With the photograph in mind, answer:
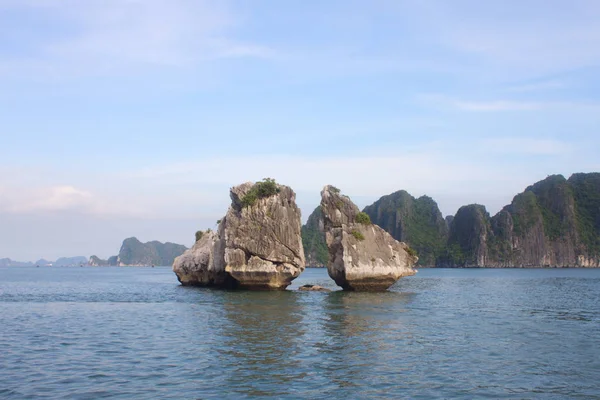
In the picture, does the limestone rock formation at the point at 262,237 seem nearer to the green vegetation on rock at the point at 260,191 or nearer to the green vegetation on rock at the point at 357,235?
the green vegetation on rock at the point at 260,191

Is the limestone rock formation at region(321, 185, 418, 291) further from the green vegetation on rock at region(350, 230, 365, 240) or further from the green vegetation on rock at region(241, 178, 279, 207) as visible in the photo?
the green vegetation on rock at region(241, 178, 279, 207)

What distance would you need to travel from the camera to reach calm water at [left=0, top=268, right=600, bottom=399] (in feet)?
55.5

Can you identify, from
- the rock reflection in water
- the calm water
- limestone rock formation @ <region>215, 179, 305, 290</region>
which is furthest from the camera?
limestone rock formation @ <region>215, 179, 305, 290</region>

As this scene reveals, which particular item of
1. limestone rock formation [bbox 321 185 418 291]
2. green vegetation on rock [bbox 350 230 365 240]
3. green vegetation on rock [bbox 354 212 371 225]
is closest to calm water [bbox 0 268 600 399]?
limestone rock formation [bbox 321 185 418 291]

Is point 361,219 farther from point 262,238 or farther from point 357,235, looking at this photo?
point 262,238

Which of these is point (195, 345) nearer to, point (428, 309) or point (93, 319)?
point (93, 319)

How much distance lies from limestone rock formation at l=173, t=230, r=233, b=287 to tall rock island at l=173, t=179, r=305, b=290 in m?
1.79

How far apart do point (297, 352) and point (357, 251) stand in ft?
90.6

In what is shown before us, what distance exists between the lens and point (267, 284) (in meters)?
55.2

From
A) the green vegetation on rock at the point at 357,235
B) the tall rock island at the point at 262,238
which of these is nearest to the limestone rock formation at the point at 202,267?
the tall rock island at the point at 262,238

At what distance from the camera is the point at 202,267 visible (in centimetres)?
6347

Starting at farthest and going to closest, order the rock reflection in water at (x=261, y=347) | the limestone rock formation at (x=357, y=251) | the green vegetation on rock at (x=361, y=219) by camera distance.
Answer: the green vegetation on rock at (x=361, y=219) → the limestone rock formation at (x=357, y=251) → the rock reflection in water at (x=261, y=347)

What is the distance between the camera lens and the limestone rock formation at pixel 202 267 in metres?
60.9

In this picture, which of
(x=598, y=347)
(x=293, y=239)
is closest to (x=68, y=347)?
(x=598, y=347)
